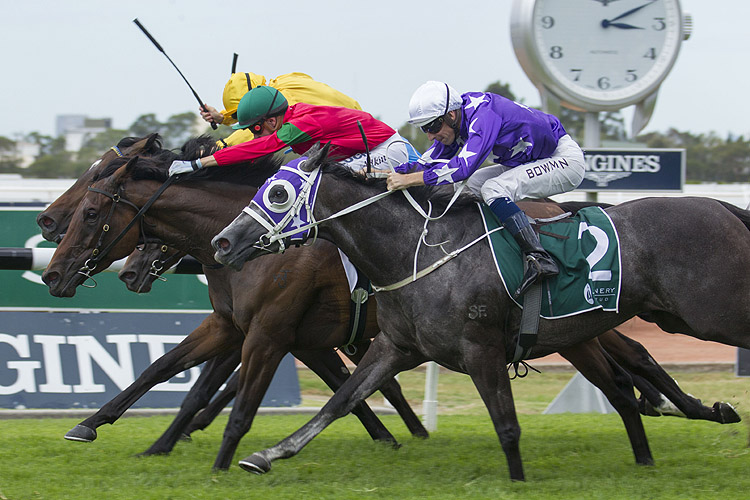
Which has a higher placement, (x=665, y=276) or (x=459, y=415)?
(x=665, y=276)

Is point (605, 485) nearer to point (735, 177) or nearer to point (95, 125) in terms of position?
point (735, 177)

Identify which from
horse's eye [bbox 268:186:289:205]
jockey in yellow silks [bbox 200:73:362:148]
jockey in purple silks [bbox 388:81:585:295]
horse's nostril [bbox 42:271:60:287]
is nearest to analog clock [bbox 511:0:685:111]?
jockey in yellow silks [bbox 200:73:362:148]

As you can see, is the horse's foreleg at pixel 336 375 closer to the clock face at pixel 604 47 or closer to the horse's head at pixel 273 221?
the horse's head at pixel 273 221

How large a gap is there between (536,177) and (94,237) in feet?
7.86

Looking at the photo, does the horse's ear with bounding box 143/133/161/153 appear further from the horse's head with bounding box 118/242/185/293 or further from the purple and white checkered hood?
the purple and white checkered hood

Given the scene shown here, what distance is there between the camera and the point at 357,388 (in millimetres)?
4609

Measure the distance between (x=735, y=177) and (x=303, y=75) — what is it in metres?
36.5

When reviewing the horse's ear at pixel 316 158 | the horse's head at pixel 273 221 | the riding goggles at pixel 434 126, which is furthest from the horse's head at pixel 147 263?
the riding goggles at pixel 434 126

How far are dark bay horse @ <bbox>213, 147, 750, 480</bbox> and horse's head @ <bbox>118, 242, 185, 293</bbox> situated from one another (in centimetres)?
124

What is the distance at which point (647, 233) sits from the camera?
4.64m

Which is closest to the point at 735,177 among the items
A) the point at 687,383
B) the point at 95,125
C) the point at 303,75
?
the point at 95,125

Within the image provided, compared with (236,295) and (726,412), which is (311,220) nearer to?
(236,295)

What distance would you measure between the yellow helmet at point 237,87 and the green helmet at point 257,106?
63 cm

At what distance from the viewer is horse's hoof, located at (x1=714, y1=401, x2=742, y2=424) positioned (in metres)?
5.28
